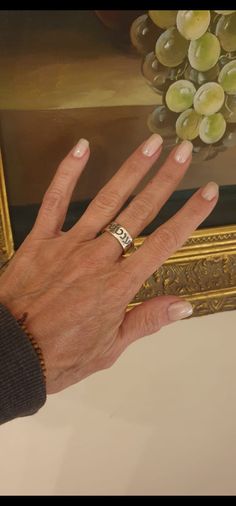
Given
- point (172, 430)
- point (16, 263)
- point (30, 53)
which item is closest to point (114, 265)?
point (16, 263)

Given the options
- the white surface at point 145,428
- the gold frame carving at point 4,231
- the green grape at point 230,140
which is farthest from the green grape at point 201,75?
the white surface at point 145,428

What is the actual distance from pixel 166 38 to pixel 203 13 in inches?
2.7

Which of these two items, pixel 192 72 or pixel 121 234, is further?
pixel 192 72

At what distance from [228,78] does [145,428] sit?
2.17 ft

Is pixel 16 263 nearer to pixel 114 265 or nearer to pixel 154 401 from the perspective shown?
pixel 114 265

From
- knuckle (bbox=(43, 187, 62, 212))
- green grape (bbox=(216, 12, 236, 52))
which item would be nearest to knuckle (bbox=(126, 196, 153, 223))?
knuckle (bbox=(43, 187, 62, 212))

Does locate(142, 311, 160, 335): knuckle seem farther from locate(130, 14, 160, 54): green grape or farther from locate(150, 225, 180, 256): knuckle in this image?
locate(130, 14, 160, 54): green grape

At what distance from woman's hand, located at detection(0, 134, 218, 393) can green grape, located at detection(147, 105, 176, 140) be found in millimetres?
141

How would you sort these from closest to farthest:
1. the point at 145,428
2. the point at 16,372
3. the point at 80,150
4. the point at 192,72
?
the point at 16,372, the point at 80,150, the point at 192,72, the point at 145,428

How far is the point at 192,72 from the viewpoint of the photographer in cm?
82

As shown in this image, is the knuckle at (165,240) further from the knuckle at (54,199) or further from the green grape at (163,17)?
the green grape at (163,17)

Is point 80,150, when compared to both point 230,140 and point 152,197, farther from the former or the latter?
point 230,140

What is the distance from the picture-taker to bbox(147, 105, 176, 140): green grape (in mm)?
→ 831

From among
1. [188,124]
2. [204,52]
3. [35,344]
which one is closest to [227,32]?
[204,52]
